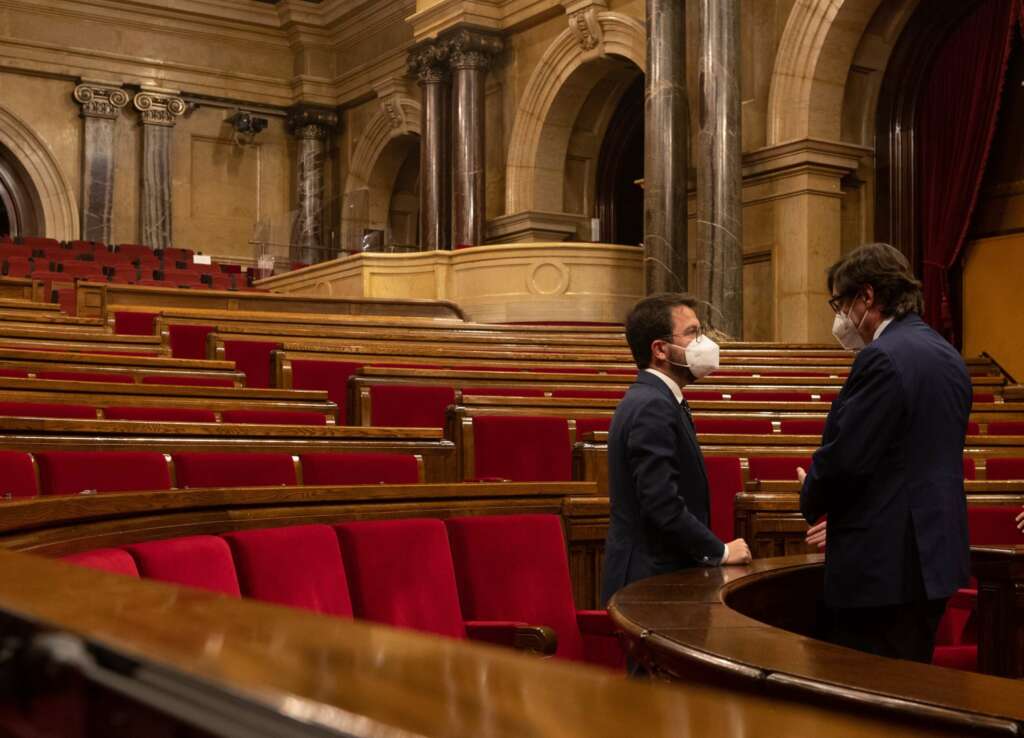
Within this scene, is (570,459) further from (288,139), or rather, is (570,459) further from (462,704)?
(288,139)

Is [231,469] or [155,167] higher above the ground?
[155,167]

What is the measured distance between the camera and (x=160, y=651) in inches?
14.9

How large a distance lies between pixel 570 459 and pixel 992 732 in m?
3.00

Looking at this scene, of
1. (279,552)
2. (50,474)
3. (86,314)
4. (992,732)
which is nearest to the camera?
(992,732)

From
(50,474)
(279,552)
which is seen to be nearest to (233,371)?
(50,474)

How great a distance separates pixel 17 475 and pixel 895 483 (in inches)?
57.0

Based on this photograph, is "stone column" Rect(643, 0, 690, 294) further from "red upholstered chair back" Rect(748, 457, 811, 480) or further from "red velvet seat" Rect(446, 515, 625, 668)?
"red velvet seat" Rect(446, 515, 625, 668)

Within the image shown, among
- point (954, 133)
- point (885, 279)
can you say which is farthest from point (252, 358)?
point (954, 133)

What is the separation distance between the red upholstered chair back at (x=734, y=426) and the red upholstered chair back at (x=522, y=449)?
0.56m

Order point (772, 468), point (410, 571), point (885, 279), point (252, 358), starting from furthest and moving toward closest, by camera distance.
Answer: point (252, 358)
point (772, 468)
point (410, 571)
point (885, 279)

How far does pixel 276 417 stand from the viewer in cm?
344

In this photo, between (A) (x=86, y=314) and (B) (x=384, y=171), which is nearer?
(A) (x=86, y=314)

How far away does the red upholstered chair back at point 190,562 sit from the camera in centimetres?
A: 154

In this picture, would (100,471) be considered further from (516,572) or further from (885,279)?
(885,279)
